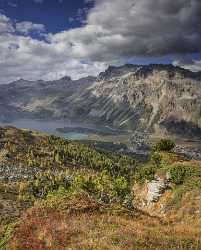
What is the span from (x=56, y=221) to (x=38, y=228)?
5.39 ft

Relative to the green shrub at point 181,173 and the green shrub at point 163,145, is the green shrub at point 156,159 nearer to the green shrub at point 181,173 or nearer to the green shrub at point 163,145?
the green shrub at point 163,145

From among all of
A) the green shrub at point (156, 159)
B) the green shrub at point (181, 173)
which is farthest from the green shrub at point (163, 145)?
the green shrub at point (181, 173)

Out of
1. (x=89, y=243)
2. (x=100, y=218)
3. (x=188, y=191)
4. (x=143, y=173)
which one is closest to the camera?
(x=89, y=243)

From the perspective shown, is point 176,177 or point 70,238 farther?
point 176,177

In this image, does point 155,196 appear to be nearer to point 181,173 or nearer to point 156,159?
point 181,173

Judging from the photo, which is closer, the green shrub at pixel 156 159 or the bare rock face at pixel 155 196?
the bare rock face at pixel 155 196

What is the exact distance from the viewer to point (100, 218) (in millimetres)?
31688

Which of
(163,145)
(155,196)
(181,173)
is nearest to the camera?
(181,173)

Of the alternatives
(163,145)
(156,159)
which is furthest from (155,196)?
(163,145)

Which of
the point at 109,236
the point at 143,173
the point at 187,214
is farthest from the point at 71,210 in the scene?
the point at 143,173

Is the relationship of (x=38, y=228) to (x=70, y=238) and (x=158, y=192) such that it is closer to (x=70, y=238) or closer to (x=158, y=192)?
(x=70, y=238)

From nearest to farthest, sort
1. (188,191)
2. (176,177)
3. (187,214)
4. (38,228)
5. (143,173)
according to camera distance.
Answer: (38,228)
(187,214)
(188,191)
(176,177)
(143,173)

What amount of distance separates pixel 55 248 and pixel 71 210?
8.44 m

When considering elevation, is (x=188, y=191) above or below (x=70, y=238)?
below
